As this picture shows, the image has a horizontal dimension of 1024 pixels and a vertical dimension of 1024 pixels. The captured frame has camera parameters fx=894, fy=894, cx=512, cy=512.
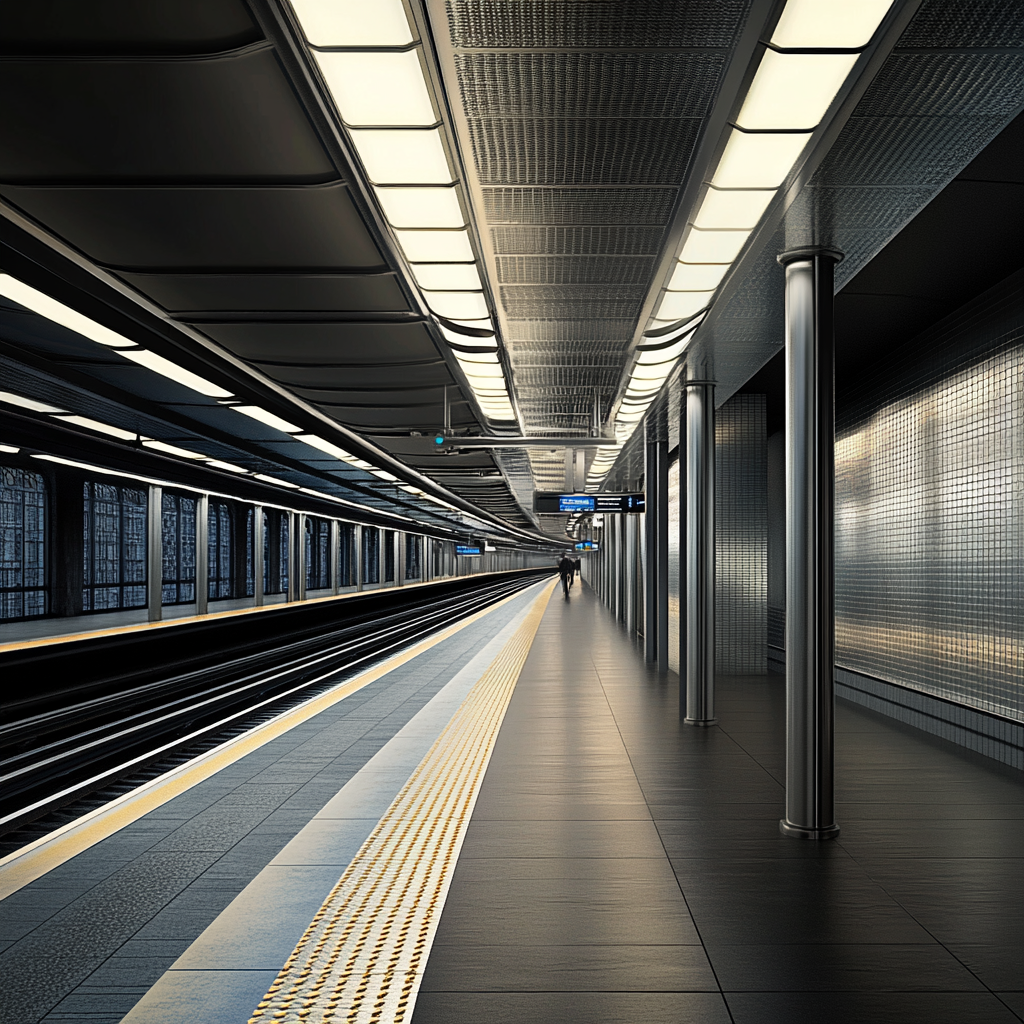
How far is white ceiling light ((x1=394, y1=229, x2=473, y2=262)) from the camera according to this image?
5.03m

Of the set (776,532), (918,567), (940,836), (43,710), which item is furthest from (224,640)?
(940,836)

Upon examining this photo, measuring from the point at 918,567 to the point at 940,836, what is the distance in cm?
381

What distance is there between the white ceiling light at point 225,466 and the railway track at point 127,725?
4051 millimetres

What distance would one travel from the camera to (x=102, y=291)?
22.9ft

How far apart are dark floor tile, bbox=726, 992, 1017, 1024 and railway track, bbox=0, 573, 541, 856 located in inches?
206

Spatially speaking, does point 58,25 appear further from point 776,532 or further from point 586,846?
point 776,532

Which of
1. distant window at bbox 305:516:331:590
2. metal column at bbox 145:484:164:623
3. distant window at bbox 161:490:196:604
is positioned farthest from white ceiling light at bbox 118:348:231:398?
distant window at bbox 305:516:331:590

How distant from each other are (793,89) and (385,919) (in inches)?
140

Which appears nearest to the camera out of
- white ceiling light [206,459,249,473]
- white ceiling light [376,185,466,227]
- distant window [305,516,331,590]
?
white ceiling light [376,185,466,227]

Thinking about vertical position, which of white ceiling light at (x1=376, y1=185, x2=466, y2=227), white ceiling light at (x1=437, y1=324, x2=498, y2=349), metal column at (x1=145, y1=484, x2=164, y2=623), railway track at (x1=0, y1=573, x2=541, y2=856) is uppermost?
white ceiling light at (x1=376, y1=185, x2=466, y2=227)

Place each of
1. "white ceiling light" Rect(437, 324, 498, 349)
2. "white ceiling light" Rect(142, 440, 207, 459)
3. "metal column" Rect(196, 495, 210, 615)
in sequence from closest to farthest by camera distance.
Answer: "white ceiling light" Rect(437, 324, 498, 349)
"white ceiling light" Rect(142, 440, 207, 459)
"metal column" Rect(196, 495, 210, 615)

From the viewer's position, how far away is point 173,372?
9320 millimetres

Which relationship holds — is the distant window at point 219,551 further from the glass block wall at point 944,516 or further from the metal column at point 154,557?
the glass block wall at point 944,516

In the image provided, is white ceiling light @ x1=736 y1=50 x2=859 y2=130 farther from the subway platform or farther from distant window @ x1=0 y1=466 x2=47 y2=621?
distant window @ x1=0 y1=466 x2=47 y2=621
